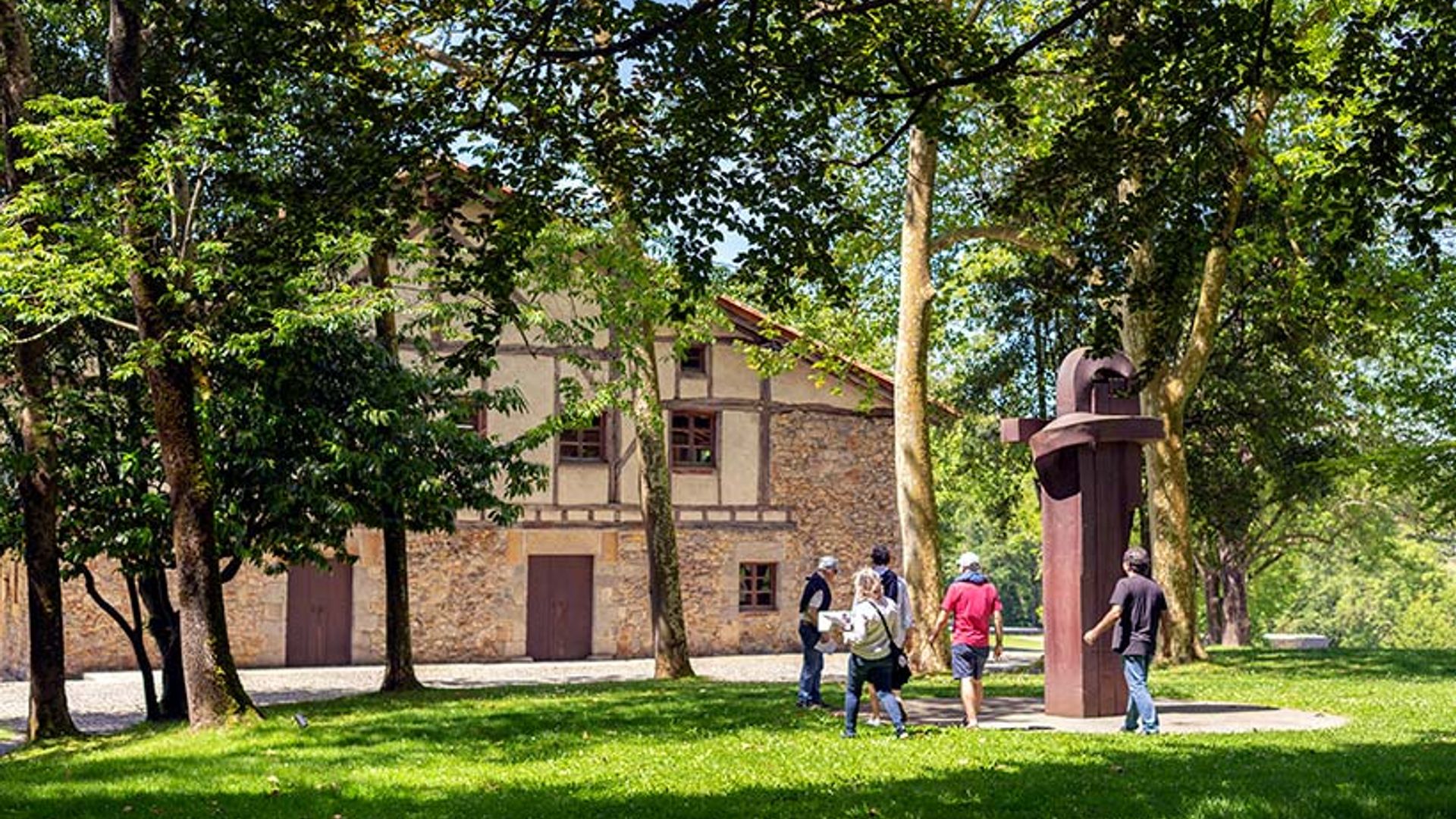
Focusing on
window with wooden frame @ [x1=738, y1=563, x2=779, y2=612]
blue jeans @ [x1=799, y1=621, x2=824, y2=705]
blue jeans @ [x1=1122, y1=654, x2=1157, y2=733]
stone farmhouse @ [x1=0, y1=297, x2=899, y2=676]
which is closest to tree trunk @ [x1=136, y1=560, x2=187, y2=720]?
blue jeans @ [x1=799, y1=621, x2=824, y2=705]

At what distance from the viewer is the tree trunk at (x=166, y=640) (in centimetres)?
1931

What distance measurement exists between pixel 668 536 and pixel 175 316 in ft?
34.8

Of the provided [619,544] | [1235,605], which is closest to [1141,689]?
[619,544]

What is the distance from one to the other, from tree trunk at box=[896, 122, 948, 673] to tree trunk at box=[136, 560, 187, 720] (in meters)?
9.47

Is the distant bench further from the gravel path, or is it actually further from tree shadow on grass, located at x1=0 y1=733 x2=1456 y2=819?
tree shadow on grass, located at x1=0 y1=733 x2=1456 y2=819

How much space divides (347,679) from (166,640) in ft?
28.6

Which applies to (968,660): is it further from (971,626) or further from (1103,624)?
(1103,624)

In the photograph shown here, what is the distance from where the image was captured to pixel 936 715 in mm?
14977

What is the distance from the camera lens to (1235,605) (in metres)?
43.0

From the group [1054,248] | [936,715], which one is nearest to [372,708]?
[936,715]

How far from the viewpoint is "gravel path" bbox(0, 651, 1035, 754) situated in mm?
22266

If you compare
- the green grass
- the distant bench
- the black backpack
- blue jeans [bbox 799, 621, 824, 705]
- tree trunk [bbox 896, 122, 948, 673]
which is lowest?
the green grass

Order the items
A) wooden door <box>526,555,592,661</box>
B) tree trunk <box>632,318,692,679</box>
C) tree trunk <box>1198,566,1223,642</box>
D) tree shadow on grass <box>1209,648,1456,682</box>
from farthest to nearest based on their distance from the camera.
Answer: tree trunk <box>1198,566,1223,642</box> → wooden door <box>526,555,592,661</box> → tree trunk <box>632,318,692,679</box> → tree shadow on grass <box>1209,648,1456,682</box>

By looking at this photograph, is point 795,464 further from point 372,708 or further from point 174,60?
point 174,60
